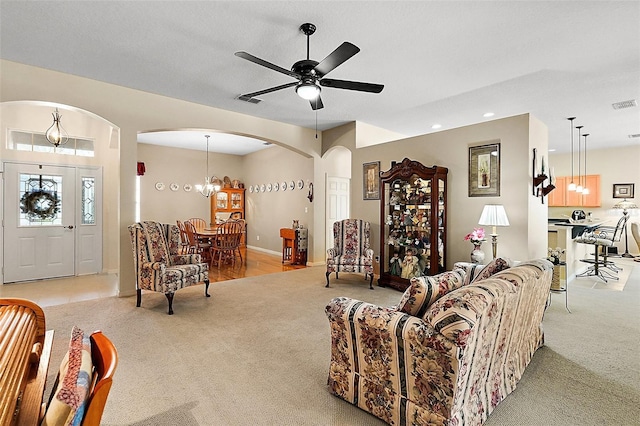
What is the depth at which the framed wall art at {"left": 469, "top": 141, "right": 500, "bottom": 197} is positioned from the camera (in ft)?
13.9

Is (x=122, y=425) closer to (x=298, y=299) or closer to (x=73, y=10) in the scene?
(x=298, y=299)

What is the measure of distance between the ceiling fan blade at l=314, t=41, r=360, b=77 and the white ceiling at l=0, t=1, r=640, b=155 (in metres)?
0.41

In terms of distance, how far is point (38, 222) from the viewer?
5.31 m

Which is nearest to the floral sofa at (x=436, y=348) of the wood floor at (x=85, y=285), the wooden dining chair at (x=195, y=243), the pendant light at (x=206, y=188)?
the wood floor at (x=85, y=285)

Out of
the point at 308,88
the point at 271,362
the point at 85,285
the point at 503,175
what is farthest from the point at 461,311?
the point at 85,285

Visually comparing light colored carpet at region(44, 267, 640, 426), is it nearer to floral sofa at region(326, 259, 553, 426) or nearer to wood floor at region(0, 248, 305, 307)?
floral sofa at region(326, 259, 553, 426)

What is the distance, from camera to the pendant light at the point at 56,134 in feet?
16.3

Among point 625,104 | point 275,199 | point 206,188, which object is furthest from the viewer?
point 206,188

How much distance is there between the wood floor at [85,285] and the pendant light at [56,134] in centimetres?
232

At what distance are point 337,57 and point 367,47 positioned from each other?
0.87 m

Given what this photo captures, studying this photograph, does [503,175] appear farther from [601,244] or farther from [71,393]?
[71,393]

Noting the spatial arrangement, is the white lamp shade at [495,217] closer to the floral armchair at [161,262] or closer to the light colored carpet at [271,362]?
the light colored carpet at [271,362]

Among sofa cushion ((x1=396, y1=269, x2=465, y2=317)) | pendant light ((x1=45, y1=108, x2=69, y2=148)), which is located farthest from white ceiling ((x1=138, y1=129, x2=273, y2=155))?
sofa cushion ((x1=396, y1=269, x2=465, y2=317))

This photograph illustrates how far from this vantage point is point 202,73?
3873 millimetres
